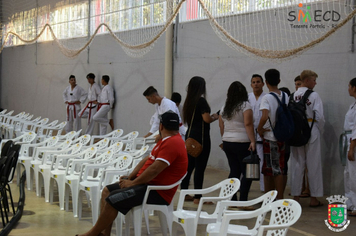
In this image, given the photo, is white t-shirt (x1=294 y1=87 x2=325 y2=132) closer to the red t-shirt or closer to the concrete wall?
the concrete wall

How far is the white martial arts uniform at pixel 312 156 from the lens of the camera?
252 inches

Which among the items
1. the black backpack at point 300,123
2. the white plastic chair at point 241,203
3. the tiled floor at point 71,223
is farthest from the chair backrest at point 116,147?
the white plastic chair at point 241,203

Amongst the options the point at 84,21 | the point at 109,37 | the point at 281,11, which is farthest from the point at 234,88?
the point at 84,21

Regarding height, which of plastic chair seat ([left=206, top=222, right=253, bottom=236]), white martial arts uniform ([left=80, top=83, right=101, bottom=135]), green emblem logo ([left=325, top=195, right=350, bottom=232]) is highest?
white martial arts uniform ([left=80, top=83, right=101, bottom=135])

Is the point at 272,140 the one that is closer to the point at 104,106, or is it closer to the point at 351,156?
the point at 351,156

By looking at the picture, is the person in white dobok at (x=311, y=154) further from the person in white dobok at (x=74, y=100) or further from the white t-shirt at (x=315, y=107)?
the person in white dobok at (x=74, y=100)

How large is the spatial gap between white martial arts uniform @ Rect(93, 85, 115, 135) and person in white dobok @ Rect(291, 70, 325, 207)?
698 centimetres

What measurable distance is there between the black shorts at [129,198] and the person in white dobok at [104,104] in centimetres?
833

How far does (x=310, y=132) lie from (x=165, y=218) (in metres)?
2.54

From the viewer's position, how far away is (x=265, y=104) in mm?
5848

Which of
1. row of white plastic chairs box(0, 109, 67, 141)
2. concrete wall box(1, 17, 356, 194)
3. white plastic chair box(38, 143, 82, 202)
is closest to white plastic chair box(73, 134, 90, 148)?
white plastic chair box(38, 143, 82, 202)

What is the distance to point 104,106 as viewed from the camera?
12789mm

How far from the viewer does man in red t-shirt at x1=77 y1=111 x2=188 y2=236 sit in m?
4.41

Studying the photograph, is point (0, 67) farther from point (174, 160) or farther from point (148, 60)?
point (174, 160)
